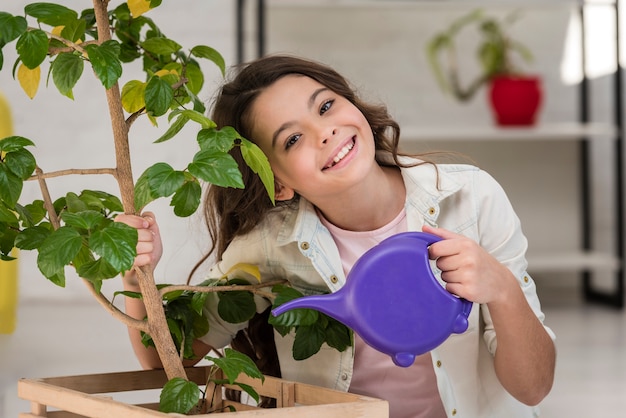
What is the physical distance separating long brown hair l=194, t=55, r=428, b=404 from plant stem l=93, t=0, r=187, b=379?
311 mm

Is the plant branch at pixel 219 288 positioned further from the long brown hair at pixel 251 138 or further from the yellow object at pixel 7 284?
the yellow object at pixel 7 284

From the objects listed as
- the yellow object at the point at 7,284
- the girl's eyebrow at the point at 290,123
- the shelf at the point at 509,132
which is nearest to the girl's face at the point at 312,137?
the girl's eyebrow at the point at 290,123

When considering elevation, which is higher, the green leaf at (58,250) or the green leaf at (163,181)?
the green leaf at (163,181)

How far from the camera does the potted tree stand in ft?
2.78

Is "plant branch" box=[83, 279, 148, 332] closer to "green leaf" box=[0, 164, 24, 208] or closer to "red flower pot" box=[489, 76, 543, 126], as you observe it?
"green leaf" box=[0, 164, 24, 208]

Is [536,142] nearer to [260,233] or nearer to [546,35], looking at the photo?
[546,35]

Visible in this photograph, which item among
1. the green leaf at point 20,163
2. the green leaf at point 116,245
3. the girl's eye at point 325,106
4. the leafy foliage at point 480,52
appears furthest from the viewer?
the leafy foliage at point 480,52

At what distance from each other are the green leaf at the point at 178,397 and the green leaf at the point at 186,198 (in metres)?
0.18

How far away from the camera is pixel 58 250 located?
83cm

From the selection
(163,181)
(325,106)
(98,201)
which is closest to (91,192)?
(98,201)

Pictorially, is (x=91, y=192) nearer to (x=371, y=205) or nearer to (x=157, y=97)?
(x=157, y=97)

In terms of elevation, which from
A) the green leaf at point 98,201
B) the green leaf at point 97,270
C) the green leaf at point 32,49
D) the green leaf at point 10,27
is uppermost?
the green leaf at point 10,27

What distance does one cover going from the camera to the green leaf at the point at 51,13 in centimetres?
94

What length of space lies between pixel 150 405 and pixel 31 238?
27 centimetres
